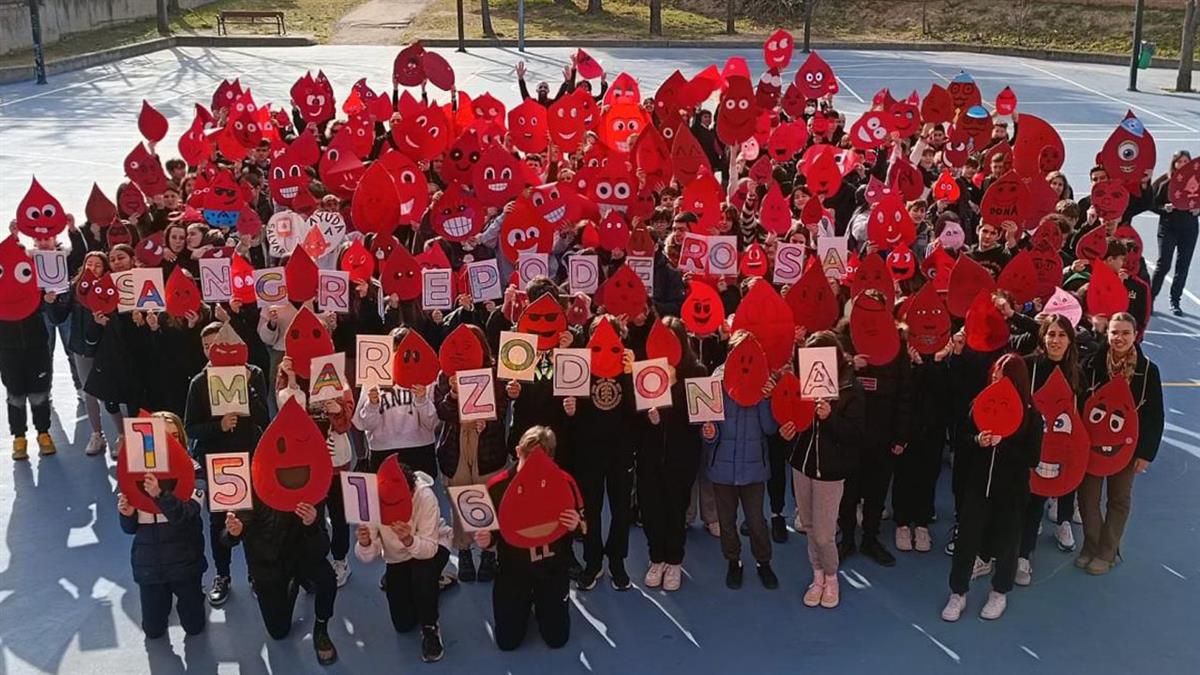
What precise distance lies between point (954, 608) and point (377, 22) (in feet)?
133

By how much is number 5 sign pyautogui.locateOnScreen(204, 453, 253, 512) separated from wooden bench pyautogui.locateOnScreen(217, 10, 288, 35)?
36.9m

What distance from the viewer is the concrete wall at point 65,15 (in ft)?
118

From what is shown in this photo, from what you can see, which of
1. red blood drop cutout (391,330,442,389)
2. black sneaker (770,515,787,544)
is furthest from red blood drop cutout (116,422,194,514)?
black sneaker (770,515,787,544)

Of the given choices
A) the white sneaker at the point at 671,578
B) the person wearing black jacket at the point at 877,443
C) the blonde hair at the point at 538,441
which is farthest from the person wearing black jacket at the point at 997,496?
the blonde hair at the point at 538,441

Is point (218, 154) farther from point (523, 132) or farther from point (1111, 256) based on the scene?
point (1111, 256)

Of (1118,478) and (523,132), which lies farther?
(523,132)

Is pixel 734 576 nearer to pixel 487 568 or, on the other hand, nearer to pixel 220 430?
pixel 487 568

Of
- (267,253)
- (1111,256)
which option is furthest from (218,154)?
(1111,256)

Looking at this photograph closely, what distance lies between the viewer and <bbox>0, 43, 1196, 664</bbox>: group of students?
6.80 meters

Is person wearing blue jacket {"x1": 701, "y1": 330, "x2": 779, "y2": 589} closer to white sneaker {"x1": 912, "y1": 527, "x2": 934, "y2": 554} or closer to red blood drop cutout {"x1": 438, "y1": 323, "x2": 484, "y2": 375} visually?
white sneaker {"x1": 912, "y1": 527, "x2": 934, "y2": 554}

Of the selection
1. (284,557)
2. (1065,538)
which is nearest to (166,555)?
(284,557)

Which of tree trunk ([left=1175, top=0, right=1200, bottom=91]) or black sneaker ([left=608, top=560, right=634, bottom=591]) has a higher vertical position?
tree trunk ([left=1175, top=0, right=1200, bottom=91])

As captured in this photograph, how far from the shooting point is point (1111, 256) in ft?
29.9

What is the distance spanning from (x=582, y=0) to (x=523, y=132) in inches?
1387
